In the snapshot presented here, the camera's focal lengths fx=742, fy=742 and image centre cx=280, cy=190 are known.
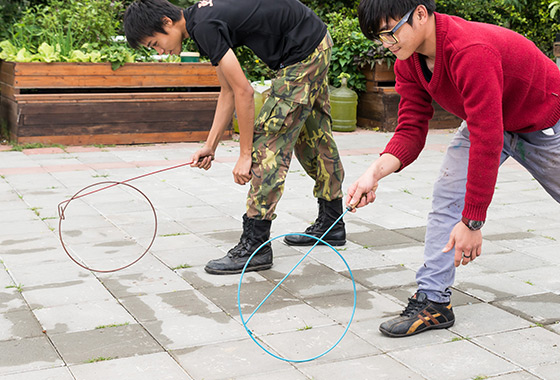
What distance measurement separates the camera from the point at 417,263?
4.31 m

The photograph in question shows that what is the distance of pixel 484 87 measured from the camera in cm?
260

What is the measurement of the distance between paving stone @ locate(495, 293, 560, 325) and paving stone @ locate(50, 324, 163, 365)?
1.70 m

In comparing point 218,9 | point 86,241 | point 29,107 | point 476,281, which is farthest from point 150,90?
point 476,281

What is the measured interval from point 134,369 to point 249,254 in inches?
55.8

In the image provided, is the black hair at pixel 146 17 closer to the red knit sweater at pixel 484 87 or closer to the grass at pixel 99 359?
the red knit sweater at pixel 484 87

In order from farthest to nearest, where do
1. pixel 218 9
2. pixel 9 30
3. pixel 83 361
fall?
pixel 9 30 < pixel 218 9 < pixel 83 361

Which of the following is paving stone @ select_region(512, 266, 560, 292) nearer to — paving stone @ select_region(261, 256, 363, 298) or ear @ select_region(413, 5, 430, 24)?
paving stone @ select_region(261, 256, 363, 298)

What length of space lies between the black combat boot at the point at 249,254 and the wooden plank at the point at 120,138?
Result: 4367 millimetres

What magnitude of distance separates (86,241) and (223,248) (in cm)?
88

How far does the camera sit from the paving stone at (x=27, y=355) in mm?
2887

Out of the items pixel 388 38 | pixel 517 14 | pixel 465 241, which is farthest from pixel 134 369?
pixel 517 14

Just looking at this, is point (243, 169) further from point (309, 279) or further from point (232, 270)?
point (309, 279)

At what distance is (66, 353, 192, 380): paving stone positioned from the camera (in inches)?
110

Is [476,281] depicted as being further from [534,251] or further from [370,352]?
[370,352]
